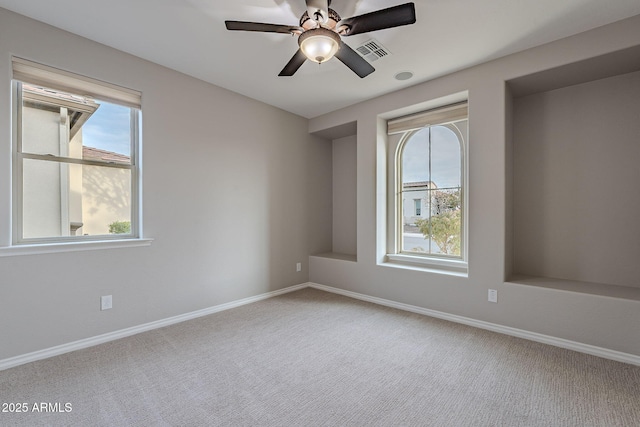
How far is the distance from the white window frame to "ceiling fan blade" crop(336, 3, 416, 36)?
7.18 feet

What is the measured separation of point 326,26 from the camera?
6.51 feet

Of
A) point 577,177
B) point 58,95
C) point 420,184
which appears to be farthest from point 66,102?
point 577,177

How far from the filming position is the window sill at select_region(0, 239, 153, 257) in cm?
220

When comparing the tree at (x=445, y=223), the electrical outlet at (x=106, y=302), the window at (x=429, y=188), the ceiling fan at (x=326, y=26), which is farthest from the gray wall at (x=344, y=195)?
the electrical outlet at (x=106, y=302)

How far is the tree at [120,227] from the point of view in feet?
9.16

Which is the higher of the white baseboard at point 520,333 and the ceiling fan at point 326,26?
the ceiling fan at point 326,26

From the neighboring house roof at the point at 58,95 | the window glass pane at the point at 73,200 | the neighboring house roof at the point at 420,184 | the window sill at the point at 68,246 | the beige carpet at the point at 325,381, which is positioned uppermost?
the neighboring house roof at the point at 58,95

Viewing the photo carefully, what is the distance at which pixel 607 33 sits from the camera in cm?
231

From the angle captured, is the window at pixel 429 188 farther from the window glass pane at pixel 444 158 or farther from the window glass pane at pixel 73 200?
the window glass pane at pixel 73 200

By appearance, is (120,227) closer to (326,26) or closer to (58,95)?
(58,95)

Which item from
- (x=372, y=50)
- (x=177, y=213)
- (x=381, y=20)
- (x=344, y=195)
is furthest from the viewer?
(x=344, y=195)

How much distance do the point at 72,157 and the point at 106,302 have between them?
1325mm

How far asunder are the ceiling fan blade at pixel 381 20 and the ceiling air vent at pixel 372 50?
68 centimetres

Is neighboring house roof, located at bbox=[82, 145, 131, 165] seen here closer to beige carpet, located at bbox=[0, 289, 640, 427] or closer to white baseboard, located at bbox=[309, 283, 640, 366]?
beige carpet, located at bbox=[0, 289, 640, 427]
